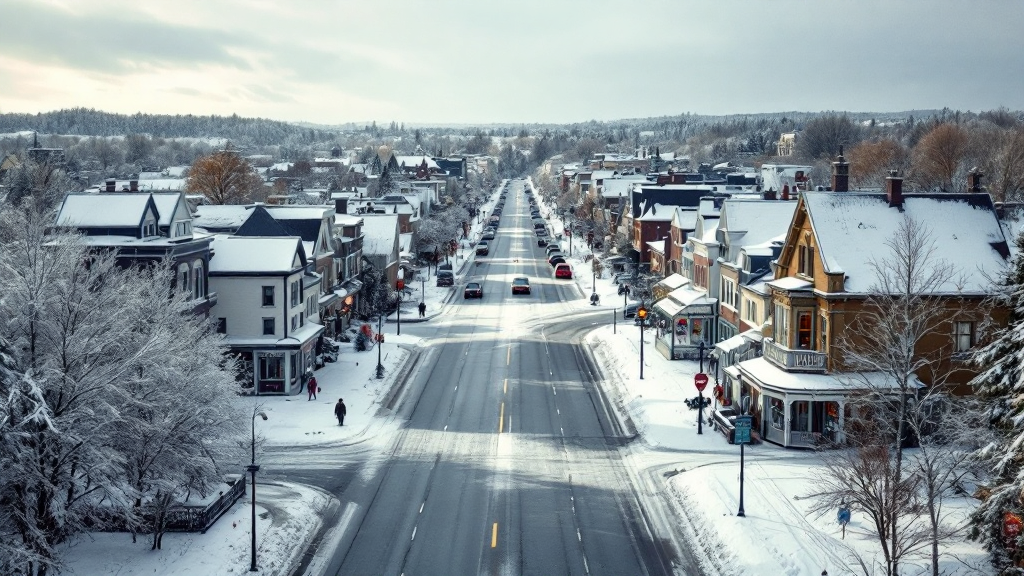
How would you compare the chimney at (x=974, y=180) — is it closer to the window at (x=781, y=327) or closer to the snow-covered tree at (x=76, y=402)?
the window at (x=781, y=327)

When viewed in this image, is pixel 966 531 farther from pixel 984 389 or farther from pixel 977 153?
pixel 977 153

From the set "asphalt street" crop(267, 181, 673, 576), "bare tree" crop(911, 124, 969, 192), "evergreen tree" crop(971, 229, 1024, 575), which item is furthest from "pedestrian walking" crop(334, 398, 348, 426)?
"bare tree" crop(911, 124, 969, 192)

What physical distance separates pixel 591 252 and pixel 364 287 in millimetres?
52835

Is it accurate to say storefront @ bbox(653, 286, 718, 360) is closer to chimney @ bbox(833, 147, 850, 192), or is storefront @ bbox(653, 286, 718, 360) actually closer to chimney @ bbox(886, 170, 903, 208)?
chimney @ bbox(833, 147, 850, 192)

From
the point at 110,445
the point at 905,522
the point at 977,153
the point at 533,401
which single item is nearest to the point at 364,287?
the point at 533,401

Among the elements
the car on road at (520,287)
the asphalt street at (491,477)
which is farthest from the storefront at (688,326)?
the car on road at (520,287)

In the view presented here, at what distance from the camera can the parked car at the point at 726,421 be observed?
40.7 metres

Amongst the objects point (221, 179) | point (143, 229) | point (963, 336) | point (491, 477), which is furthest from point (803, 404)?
point (221, 179)

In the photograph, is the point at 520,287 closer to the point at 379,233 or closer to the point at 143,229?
the point at 379,233

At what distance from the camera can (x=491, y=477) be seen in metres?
36.8

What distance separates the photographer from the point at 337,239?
2731 inches

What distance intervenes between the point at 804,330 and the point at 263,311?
94.0 feet

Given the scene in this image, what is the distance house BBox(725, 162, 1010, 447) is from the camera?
39.1 m

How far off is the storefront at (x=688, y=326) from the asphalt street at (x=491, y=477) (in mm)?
5209
